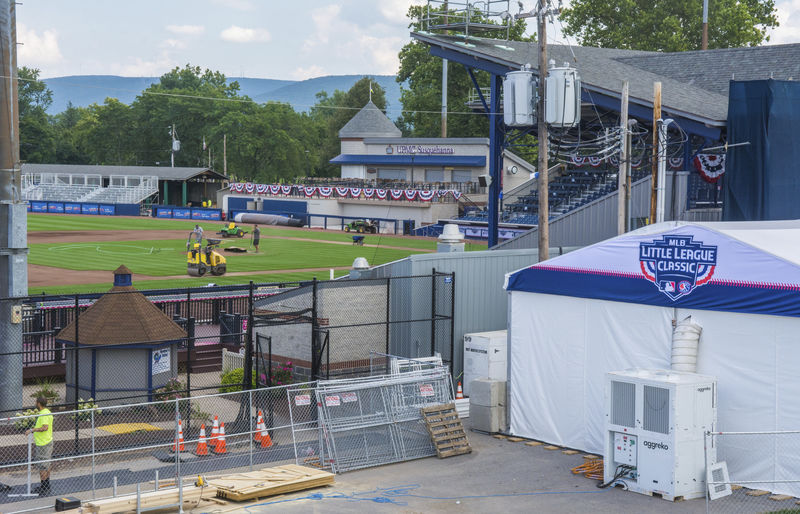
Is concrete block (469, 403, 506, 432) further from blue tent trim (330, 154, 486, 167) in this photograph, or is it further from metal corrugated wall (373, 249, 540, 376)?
blue tent trim (330, 154, 486, 167)

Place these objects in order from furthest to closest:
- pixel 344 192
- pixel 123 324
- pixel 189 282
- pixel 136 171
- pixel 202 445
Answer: pixel 136 171 → pixel 344 192 → pixel 189 282 → pixel 123 324 → pixel 202 445

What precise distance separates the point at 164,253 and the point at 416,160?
4391cm

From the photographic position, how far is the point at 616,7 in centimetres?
9888

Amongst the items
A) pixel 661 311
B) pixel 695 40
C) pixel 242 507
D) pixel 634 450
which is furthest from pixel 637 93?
pixel 695 40

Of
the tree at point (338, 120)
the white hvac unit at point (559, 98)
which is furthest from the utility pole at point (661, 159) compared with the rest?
the tree at point (338, 120)

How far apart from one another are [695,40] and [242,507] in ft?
307

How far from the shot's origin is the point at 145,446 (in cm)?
1898

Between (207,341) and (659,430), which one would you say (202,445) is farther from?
(207,341)

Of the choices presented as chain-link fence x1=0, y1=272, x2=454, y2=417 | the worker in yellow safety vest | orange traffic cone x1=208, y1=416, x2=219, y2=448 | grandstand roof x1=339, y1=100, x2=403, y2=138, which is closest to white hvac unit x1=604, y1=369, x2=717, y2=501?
chain-link fence x1=0, y1=272, x2=454, y2=417

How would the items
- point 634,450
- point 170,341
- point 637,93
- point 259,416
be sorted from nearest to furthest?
point 634,450
point 259,416
point 170,341
point 637,93

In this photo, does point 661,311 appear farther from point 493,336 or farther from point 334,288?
point 334,288

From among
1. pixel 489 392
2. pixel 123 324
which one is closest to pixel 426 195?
pixel 123 324

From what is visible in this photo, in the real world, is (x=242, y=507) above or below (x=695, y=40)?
below

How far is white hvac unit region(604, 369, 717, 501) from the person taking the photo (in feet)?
55.6
